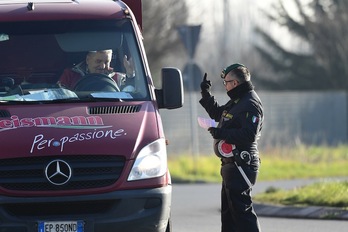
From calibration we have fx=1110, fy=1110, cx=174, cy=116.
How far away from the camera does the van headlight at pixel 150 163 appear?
9188 millimetres

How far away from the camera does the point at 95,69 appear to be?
1019cm

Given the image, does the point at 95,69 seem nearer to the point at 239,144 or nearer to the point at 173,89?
the point at 173,89

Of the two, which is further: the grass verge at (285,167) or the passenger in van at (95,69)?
the grass verge at (285,167)

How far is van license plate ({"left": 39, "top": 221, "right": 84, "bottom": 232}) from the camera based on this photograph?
29.3 feet

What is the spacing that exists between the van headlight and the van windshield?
0.74m

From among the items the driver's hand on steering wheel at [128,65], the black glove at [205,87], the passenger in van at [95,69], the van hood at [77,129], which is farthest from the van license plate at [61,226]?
the black glove at [205,87]

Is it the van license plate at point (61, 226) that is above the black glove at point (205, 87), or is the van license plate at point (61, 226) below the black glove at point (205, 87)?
below

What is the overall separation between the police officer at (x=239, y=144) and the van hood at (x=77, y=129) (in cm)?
94

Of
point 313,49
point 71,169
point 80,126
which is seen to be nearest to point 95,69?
point 80,126

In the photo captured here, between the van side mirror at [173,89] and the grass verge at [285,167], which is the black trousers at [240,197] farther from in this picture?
Answer: the grass verge at [285,167]

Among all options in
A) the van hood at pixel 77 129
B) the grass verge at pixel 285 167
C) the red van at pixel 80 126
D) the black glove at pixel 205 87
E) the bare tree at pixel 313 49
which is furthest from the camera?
the bare tree at pixel 313 49

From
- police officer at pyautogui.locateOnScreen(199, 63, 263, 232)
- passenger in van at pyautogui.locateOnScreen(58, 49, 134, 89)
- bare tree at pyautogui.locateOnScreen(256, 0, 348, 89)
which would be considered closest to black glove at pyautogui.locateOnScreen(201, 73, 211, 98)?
police officer at pyautogui.locateOnScreen(199, 63, 263, 232)

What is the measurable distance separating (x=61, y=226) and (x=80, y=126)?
0.90 meters

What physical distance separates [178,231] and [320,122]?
2389 centimetres
